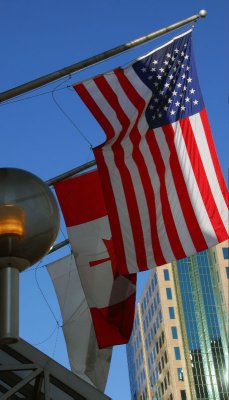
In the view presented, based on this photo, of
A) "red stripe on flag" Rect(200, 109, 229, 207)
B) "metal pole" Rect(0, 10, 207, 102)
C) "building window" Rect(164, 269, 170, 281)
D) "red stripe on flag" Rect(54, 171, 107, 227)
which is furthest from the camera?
"building window" Rect(164, 269, 170, 281)

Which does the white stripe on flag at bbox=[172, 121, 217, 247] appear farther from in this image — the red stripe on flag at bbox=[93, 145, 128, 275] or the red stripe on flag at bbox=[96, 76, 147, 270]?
the red stripe on flag at bbox=[93, 145, 128, 275]

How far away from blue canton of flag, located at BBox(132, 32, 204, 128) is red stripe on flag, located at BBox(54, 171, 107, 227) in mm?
3064

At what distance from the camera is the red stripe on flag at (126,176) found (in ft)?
29.1

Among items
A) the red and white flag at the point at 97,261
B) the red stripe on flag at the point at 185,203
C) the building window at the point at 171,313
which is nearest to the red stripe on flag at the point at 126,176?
the red stripe on flag at the point at 185,203

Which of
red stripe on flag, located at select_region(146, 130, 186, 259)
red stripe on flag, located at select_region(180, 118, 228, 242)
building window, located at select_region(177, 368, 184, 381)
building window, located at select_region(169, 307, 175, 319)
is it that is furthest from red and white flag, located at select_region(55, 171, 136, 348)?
building window, located at select_region(169, 307, 175, 319)

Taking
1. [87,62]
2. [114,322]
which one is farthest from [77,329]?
[87,62]

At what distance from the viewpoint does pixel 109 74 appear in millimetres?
9781

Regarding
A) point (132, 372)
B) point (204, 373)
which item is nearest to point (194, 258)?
point (204, 373)

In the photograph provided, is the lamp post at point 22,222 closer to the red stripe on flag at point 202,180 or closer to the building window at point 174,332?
the red stripe on flag at point 202,180

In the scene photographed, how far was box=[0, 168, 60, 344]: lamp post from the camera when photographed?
10.3 ft

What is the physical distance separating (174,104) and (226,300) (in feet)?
287

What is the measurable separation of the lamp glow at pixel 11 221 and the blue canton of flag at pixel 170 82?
6.47 meters

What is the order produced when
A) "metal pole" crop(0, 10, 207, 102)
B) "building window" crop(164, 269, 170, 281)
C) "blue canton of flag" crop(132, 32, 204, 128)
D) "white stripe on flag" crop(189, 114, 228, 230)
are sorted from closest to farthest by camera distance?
"metal pole" crop(0, 10, 207, 102) → "white stripe on flag" crop(189, 114, 228, 230) → "blue canton of flag" crop(132, 32, 204, 128) → "building window" crop(164, 269, 170, 281)

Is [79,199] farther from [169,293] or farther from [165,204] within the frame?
[169,293]
